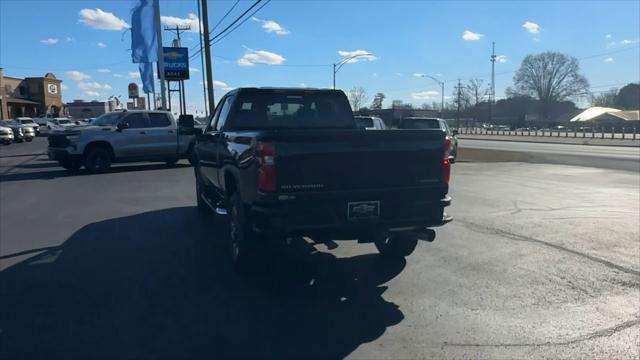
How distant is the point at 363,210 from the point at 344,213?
201 mm

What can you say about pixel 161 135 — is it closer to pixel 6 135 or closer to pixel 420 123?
pixel 420 123

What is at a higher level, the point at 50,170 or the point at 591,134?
the point at 50,170

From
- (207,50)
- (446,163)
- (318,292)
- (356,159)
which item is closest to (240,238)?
(318,292)

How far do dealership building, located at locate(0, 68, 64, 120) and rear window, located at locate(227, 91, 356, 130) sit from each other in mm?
81904

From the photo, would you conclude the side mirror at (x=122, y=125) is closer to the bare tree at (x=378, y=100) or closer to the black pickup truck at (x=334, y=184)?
the black pickup truck at (x=334, y=184)

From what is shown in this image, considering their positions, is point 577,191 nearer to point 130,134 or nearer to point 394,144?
point 394,144

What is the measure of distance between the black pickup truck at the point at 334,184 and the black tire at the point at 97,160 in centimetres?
1210

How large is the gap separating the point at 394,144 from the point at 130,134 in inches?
535

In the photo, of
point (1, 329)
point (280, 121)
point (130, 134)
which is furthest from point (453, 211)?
point (130, 134)

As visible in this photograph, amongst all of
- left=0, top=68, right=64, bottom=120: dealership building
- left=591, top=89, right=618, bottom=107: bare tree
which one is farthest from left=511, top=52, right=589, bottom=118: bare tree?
left=0, top=68, right=64, bottom=120: dealership building

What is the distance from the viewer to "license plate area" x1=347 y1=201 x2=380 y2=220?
16.9 ft

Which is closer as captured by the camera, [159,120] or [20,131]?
[159,120]

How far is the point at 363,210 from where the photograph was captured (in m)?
5.19

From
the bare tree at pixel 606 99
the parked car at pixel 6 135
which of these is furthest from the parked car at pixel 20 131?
the bare tree at pixel 606 99
